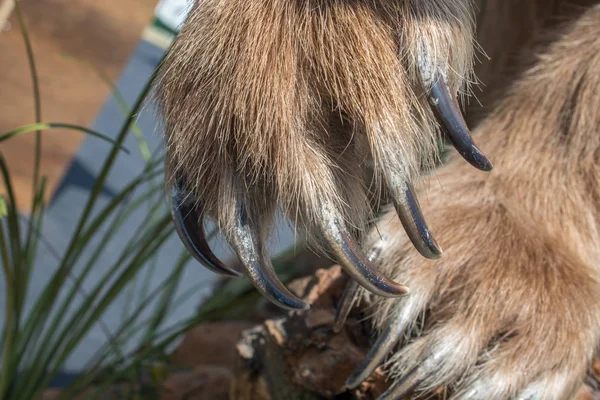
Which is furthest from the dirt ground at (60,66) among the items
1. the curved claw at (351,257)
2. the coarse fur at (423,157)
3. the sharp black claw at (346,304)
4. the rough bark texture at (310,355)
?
the curved claw at (351,257)

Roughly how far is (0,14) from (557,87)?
1981 mm

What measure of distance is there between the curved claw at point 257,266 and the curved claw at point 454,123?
27 cm

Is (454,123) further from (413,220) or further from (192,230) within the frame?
(192,230)

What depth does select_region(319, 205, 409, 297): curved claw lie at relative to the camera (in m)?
0.74

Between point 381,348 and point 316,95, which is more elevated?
point 316,95

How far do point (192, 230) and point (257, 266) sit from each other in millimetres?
121

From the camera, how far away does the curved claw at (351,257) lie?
743 millimetres

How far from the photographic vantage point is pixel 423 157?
81 cm

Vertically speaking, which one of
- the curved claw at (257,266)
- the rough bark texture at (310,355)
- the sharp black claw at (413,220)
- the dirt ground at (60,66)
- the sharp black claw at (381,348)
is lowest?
the dirt ground at (60,66)

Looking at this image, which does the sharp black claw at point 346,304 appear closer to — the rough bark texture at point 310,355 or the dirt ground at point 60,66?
the rough bark texture at point 310,355

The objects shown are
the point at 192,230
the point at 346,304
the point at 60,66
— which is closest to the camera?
the point at 192,230

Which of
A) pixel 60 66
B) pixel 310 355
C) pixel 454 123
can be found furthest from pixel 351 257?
pixel 60 66

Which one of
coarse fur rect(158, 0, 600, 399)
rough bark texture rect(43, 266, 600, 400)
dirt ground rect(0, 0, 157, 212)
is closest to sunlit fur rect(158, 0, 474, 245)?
coarse fur rect(158, 0, 600, 399)

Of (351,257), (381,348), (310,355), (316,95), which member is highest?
(316,95)
